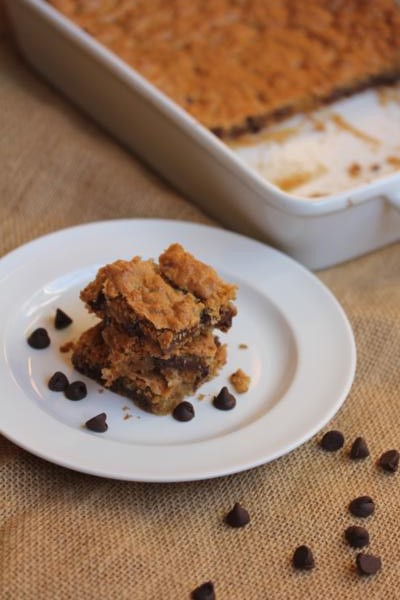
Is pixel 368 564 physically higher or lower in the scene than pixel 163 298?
lower


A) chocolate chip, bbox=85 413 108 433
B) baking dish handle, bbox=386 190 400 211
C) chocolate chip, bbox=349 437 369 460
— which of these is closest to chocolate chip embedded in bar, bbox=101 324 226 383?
chocolate chip, bbox=85 413 108 433

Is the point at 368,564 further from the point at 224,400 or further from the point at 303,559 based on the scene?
the point at 224,400

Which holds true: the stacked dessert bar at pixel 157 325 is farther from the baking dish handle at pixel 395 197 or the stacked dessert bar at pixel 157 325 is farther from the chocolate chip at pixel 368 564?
the baking dish handle at pixel 395 197

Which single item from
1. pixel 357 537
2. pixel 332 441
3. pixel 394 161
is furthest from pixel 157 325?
pixel 394 161

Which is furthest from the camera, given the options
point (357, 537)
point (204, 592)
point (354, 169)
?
point (354, 169)

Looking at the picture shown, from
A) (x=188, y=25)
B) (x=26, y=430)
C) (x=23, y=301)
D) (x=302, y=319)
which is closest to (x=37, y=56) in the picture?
(x=188, y=25)

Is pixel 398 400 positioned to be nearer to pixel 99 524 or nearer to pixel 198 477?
pixel 198 477
